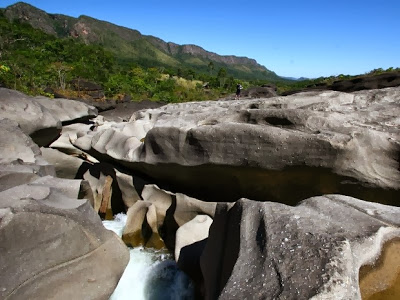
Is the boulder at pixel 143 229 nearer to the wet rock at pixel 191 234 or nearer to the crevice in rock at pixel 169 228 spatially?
the crevice in rock at pixel 169 228

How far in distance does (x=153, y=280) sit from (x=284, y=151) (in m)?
3.31

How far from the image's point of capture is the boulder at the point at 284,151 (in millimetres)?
5062

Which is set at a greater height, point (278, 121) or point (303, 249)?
point (278, 121)

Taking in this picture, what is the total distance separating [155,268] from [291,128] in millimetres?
3716

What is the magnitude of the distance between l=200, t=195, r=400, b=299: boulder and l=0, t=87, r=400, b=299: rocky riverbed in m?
0.01

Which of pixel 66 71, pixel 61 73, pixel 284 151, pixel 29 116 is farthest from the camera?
pixel 66 71

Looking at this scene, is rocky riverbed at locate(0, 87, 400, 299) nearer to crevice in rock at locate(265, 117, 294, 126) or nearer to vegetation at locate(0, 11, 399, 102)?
crevice in rock at locate(265, 117, 294, 126)

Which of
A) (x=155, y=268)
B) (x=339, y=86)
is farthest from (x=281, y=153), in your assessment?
(x=339, y=86)

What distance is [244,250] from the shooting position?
2938 millimetres

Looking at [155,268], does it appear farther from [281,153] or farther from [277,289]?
[277,289]

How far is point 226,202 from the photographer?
494 cm

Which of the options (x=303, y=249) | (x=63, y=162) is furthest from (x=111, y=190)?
(x=303, y=249)

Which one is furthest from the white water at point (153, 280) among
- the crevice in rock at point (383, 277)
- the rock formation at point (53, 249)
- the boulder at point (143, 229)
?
the crevice in rock at point (383, 277)

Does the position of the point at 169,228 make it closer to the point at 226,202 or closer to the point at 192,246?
the point at 192,246
